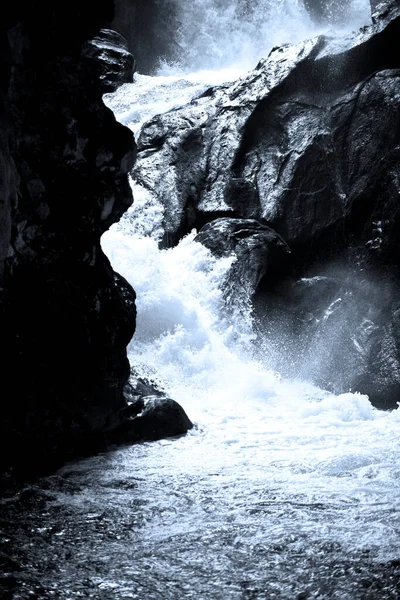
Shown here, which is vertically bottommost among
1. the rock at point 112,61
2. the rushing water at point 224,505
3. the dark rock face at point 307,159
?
the rushing water at point 224,505

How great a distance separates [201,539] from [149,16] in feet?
80.7

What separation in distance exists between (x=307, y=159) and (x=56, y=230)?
7.51 metres

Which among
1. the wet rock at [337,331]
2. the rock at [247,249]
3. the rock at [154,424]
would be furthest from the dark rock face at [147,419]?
the rock at [247,249]

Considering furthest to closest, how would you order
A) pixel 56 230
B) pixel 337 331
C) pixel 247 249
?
pixel 247 249 < pixel 337 331 < pixel 56 230

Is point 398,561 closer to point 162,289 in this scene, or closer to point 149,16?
point 162,289

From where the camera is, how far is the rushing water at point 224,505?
12.9ft

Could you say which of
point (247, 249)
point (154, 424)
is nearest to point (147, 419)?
point (154, 424)

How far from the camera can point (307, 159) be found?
42.7 ft

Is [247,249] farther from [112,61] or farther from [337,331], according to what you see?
[112,61]

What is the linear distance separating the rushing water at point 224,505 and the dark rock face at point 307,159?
2134 millimetres

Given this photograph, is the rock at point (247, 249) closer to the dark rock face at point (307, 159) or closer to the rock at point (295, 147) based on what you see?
the dark rock face at point (307, 159)

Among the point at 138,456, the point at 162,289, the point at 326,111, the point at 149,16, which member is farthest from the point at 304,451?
the point at 149,16

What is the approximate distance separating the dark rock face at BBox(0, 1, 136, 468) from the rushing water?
65 centimetres

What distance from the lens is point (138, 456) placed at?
6.82 meters
